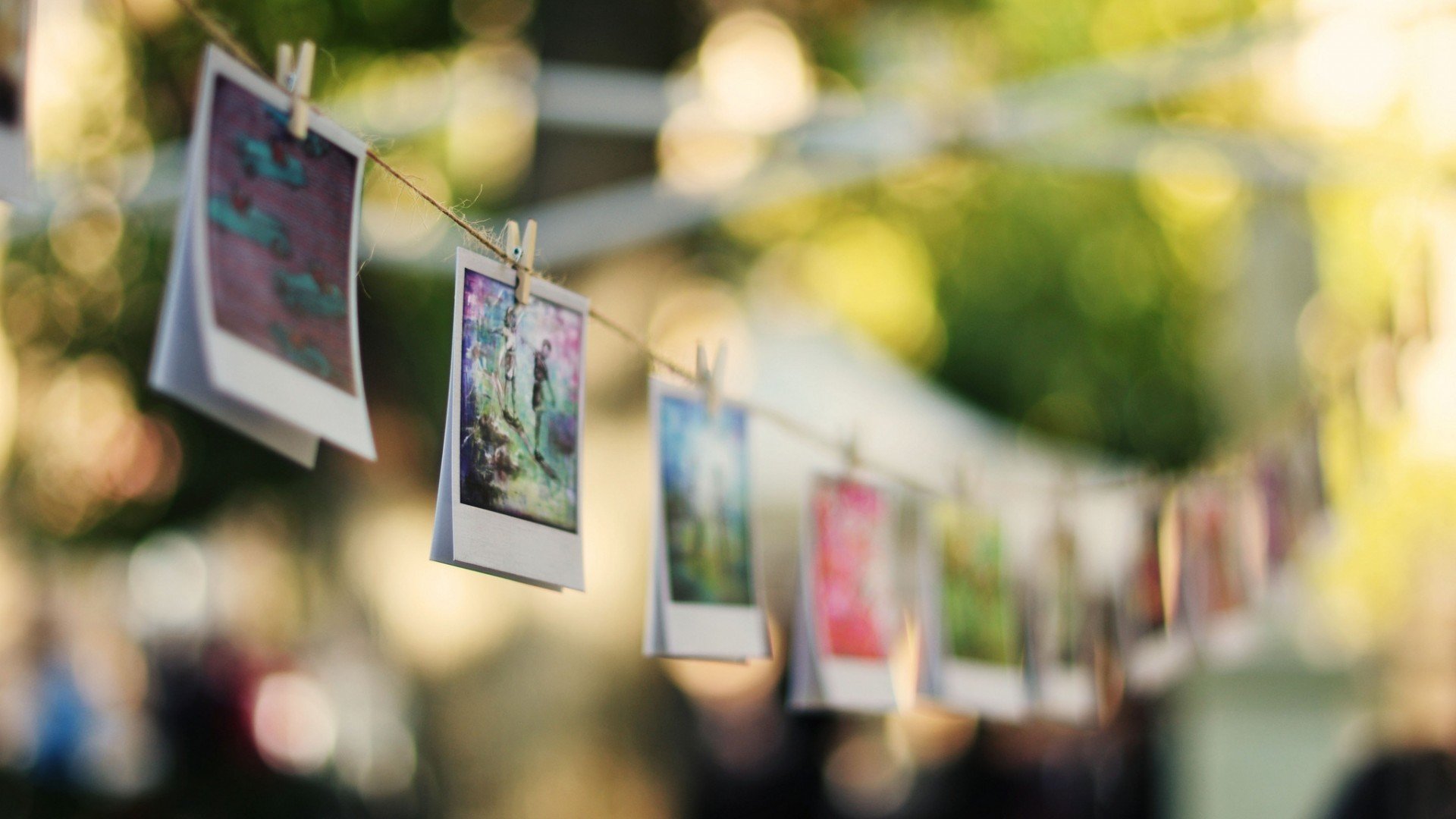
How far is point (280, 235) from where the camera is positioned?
94 centimetres

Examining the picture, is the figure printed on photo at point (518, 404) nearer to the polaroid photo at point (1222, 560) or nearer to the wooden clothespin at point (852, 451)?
the wooden clothespin at point (852, 451)

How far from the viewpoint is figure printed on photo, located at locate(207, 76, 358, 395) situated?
883 mm

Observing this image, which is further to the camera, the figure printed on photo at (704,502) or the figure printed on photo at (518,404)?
the figure printed on photo at (704,502)

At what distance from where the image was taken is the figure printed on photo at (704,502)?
1.39 metres

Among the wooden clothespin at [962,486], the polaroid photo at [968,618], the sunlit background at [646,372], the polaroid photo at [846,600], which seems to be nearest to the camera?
the polaroid photo at [846,600]

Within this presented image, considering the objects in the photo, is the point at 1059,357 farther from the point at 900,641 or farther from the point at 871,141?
the point at 900,641

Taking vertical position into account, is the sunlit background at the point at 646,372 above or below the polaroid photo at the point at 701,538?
above

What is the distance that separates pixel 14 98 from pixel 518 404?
42cm

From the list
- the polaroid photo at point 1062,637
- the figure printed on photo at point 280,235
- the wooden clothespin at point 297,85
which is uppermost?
the wooden clothespin at point 297,85

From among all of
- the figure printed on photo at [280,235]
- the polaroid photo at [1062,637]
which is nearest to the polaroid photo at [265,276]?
the figure printed on photo at [280,235]

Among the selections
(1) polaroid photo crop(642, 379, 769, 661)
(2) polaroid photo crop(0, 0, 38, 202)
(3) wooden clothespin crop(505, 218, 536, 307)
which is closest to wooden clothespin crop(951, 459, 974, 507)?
(1) polaroid photo crop(642, 379, 769, 661)

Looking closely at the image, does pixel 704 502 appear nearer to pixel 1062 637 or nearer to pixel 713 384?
pixel 713 384

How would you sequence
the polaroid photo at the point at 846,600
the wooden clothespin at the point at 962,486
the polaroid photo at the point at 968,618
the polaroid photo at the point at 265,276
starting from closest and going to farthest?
the polaroid photo at the point at 265,276 → the polaroid photo at the point at 846,600 → the polaroid photo at the point at 968,618 → the wooden clothespin at the point at 962,486

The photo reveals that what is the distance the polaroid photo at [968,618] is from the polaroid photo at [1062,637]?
4 centimetres
